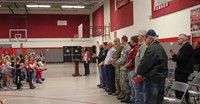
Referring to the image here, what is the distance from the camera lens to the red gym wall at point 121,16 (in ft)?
58.2

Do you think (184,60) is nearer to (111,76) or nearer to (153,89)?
(153,89)

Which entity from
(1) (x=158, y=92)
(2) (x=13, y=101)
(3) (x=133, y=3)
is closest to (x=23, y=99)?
(2) (x=13, y=101)

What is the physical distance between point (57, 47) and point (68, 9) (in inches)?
183

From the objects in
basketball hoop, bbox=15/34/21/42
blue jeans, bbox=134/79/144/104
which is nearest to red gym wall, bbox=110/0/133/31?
blue jeans, bbox=134/79/144/104

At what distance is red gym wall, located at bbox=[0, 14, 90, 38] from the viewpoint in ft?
98.4

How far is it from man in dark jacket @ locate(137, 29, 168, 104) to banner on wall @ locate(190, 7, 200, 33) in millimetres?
5665

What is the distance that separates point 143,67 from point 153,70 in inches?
7.4

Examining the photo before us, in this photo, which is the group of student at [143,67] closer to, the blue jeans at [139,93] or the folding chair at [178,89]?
the blue jeans at [139,93]

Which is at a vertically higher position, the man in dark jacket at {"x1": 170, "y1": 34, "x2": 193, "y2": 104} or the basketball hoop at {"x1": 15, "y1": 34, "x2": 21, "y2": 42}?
the basketball hoop at {"x1": 15, "y1": 34, "x2": 21, "y2": 42}

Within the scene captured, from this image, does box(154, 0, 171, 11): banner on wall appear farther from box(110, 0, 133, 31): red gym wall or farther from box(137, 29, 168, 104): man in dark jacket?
box(137, 29, 168, 104): man in dark jacket

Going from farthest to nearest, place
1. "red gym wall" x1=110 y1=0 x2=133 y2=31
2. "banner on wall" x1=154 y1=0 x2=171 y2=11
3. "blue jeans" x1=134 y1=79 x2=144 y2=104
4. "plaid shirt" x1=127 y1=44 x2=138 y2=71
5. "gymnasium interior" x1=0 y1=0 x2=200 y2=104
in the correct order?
"red gym wall" x1=110 y1=0 x2=133 y2=31, "banner on wall" x1=154 y1=0 x2=171 y2=11, "gymnasium interior" x1=0 y1=0 x2=200 y2=104, "plaid shirt" x1=127 y1=44 x2=138 y2=71, "blue jeans" x1=134 y1=79 x2=144 y2=104

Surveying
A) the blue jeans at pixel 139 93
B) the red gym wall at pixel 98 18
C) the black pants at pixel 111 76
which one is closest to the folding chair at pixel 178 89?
the blue jeans at pixel 139 93

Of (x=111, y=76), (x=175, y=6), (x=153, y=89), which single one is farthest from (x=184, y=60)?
(x=175, y=6)

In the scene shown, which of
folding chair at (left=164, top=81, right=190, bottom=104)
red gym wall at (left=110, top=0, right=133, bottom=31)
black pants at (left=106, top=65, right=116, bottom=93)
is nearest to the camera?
folding chair at (left=164, top=81, right=190, bottom=104)
